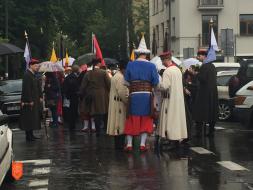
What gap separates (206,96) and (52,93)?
5920mm

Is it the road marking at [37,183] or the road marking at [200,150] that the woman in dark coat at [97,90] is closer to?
the road marking at [200,150]

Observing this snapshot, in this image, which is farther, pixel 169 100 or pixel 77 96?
pixel 77 96

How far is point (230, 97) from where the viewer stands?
19422 mm

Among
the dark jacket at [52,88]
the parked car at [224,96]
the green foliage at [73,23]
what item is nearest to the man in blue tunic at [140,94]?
the dark jacket at [52,88]

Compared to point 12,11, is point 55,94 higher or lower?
lower

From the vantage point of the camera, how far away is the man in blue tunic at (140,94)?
475 inches

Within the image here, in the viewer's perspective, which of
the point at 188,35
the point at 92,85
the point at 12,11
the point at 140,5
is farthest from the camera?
the point at 140,5

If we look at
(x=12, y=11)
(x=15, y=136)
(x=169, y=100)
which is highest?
(x=12, y=11)

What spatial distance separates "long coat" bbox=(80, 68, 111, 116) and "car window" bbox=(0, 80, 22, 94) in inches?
306

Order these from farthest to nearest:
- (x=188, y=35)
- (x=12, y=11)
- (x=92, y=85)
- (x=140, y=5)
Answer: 1. (x=140, y=5)
2. (x=188, y=35)
3. (x=12, y=11)
4. (x=92, y=85)

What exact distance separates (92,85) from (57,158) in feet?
14.5

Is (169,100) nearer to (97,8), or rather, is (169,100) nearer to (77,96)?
(77,96)

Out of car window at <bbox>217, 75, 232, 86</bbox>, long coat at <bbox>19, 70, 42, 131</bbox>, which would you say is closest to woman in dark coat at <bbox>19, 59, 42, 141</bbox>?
long coat at <bbox>19, 70, 42, 131</bbox>

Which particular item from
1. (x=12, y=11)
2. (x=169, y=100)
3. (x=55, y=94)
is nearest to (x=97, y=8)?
(x=12, y=11)
